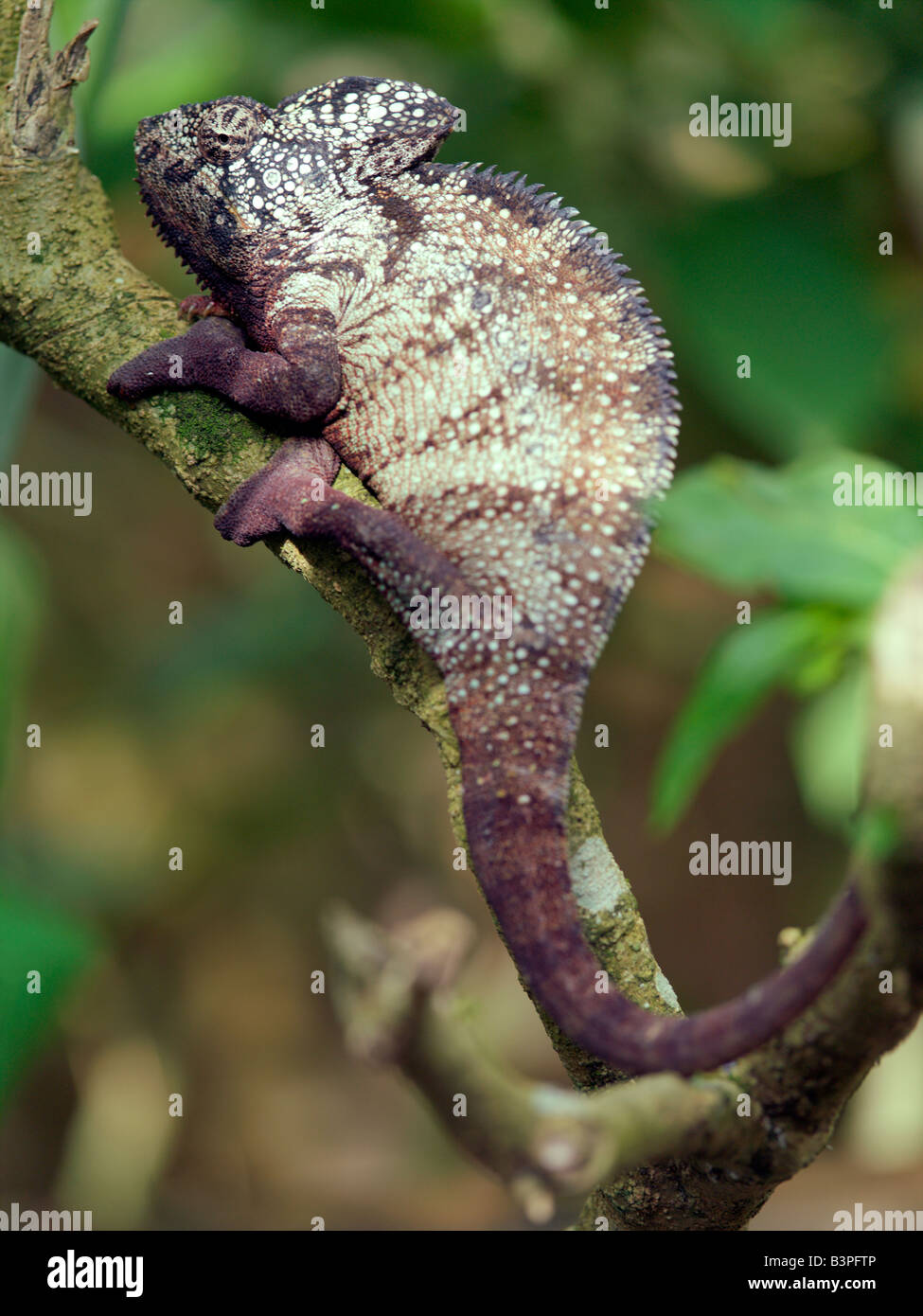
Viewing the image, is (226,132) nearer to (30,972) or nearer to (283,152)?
(283,152)

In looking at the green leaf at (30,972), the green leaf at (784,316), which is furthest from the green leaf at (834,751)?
the green leaf at (30,972)

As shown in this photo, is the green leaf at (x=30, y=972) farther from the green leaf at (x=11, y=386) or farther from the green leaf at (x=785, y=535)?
the green leaf at (x=785, y=535)

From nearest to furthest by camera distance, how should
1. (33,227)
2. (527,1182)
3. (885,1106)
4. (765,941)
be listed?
(527,1182), (33,227), (885,1106), (765,941)

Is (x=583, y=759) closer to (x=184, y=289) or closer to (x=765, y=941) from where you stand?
(x=765, y=941)

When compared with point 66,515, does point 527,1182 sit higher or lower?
lower

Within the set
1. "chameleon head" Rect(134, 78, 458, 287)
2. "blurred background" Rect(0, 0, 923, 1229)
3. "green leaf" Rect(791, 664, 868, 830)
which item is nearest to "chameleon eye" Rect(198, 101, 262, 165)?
"chameleon head" Rect(134, 78, 458, 287)

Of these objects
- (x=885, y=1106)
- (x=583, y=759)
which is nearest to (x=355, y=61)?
(x=583, y=759)

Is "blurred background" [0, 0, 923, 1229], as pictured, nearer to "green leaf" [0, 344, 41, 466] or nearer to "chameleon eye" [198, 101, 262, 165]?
"green leaf" [0, 344, 41, 466]
